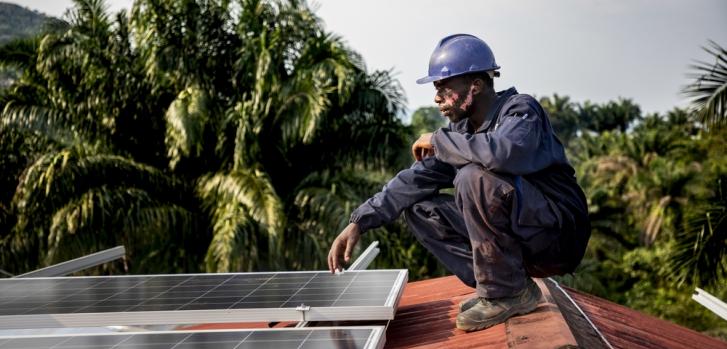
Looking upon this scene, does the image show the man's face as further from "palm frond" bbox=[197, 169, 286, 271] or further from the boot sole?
"palm frond" bbox=[197, 169, 286, 271]

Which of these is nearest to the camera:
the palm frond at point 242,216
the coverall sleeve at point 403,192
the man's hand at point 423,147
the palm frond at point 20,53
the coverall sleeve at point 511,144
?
the coverall sleeve at point 511,144

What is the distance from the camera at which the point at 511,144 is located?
3.34 meters

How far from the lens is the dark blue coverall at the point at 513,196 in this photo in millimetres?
3396

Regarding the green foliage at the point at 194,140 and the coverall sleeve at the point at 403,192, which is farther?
the green foliage at the point at 194,140

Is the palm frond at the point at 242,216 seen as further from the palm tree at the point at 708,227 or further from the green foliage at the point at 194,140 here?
the palm tree at the point at 708,227

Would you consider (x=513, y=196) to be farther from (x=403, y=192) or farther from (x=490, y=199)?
(x=403, y=192)

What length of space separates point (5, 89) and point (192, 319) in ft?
38.9

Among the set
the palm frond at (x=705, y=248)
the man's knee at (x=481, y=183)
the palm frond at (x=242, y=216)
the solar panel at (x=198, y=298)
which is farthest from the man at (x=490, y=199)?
the palm frond at (x=242, y=216)

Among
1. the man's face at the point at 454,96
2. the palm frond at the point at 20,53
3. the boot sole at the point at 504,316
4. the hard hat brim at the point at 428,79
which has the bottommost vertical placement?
the boot sole at the point at 504,316

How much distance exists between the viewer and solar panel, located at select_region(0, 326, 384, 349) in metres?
3.44

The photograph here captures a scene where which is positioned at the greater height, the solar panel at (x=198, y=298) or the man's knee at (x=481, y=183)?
the man's knee at (x=481, y=183)

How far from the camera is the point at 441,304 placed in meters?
4.85

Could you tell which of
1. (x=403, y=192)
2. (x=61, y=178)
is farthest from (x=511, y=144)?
(x=61, y=178)

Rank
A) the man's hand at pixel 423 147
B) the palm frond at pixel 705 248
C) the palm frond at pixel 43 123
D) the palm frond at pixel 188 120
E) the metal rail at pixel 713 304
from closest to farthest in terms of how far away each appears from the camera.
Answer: the man's hand at pixel 423 147
the metal rail at pixel 713 304
the palm frond at pixel 705 248
the palm frond at pixel 188 120
the palm frond at pixel 43 123
